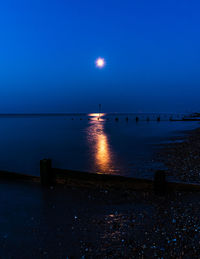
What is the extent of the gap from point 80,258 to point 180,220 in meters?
3.41

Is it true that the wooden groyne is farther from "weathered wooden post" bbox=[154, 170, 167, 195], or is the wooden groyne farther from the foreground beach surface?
the foreground beach surface

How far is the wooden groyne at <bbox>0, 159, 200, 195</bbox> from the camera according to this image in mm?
8229

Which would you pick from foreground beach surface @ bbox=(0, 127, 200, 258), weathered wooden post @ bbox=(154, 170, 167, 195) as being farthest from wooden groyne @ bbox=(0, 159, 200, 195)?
foreground beach surface @ bbox=(0, 127, 200, 258)

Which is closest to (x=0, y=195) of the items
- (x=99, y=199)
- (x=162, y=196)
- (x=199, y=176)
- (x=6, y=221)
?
(x=6, y=221)

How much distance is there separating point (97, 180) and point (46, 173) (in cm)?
257

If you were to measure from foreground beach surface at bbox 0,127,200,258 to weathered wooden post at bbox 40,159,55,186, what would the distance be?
35 centimetres

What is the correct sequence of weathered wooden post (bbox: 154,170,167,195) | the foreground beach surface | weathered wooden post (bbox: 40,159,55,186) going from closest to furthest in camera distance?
the foreground beach surface → weathered wooden post (bbox: 154,170,167,195) → weathered wooden post (bbox: 40,159,55,186)

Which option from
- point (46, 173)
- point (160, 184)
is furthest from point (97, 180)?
point (160, 184)

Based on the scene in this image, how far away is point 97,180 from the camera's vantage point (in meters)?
9.05

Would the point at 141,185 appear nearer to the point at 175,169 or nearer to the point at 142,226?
the point at 142,226

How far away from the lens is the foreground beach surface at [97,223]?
5.15 m

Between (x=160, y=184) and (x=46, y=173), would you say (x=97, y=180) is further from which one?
(x=160, y=184)

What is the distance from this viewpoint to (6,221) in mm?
6926

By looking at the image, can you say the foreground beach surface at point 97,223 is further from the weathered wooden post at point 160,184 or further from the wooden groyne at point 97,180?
the weathered wooden post at point 160,184
